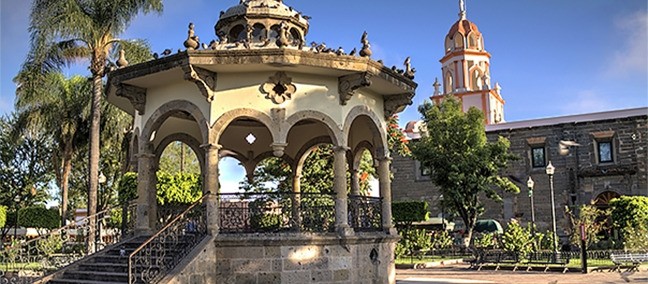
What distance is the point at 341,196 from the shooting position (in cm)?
1170

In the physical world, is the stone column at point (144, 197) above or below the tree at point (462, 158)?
below

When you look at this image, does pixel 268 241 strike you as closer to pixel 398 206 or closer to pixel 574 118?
pixel 398 206

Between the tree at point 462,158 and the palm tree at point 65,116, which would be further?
the palm tree at point 65,116

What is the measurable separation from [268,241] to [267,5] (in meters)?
5.02

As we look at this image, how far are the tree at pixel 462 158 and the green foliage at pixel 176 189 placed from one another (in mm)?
11184

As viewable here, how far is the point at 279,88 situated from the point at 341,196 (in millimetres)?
2321

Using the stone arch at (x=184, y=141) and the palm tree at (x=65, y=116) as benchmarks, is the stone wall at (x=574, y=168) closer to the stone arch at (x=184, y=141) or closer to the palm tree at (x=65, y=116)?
the palm tree at (x=65, y=116)

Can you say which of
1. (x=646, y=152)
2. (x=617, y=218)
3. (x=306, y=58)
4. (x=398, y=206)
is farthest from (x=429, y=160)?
(x=306, y=58)

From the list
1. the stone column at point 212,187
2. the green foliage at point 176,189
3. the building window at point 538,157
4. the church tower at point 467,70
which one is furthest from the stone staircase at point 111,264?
the church tower at point 467,70

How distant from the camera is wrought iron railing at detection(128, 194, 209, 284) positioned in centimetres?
1015

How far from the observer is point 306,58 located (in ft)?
36.3

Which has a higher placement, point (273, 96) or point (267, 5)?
point (267, 5)

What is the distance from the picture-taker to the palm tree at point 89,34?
20.4 metres

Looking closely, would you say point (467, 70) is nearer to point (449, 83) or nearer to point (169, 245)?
point (449, 83)
